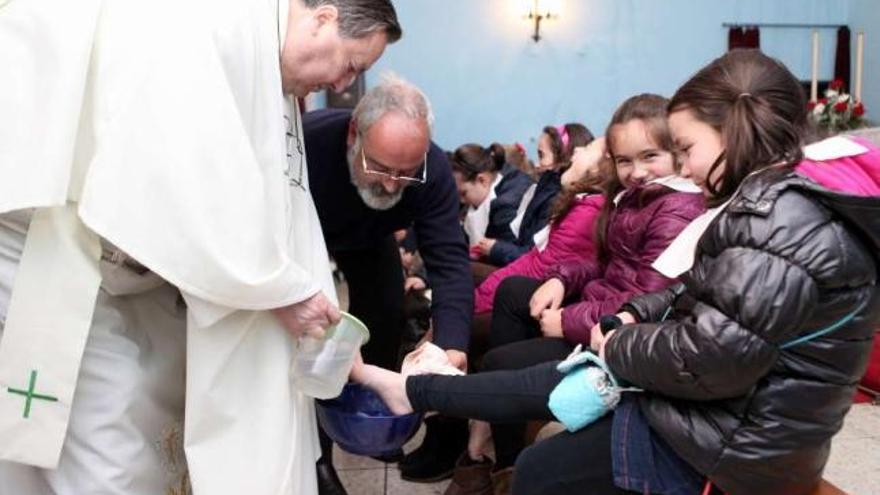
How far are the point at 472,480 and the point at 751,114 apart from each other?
47.5 inches

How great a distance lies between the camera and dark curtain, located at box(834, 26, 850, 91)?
7.06m

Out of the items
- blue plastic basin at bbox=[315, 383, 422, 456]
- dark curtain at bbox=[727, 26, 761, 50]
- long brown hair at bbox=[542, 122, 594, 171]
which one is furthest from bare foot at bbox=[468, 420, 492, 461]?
dark curtain at bbox=[727, 26, 761, 50]

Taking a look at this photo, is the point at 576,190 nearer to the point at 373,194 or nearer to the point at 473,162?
the point at 373,194

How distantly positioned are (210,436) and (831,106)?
557cm

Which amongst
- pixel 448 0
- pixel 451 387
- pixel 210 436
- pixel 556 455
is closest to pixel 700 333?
pixel 556 455

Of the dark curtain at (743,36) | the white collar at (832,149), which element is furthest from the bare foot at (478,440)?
the dark curtain at (743,36)

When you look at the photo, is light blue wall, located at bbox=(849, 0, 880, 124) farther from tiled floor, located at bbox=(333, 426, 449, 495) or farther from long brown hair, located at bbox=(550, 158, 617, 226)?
tiled floor, located at bbox=(333, 426, 449, 495)

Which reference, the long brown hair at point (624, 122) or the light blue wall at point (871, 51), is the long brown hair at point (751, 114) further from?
the light blue wall at point (871, 51)

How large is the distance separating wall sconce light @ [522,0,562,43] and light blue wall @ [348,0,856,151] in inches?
2.6

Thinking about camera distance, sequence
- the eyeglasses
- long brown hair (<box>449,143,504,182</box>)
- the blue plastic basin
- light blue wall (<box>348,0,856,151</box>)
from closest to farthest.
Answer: the blue plastic basin → the eyeglasses → long brown hair (<box>449,143,504,182</box>) → light blue wall (<box>348,0,856,151</box>)

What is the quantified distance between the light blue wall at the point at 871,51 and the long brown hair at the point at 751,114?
629 centimetres

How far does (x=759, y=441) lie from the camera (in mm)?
1174

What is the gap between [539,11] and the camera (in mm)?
6883

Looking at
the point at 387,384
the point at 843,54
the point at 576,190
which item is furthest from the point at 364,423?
the point at 843,54
